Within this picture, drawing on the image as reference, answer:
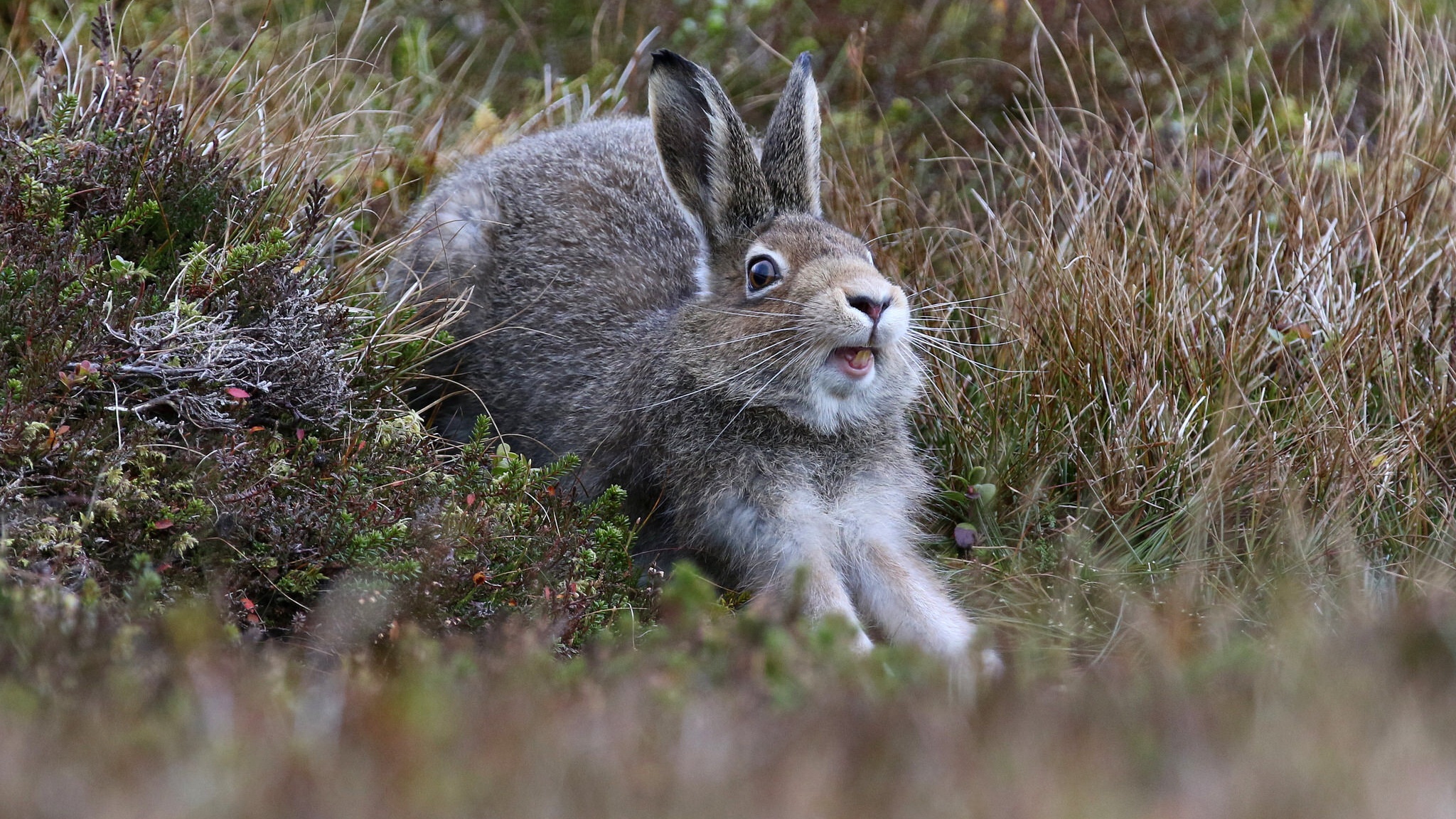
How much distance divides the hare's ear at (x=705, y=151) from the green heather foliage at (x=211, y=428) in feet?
4.05

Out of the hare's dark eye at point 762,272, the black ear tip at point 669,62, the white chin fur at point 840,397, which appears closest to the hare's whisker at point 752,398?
Answer: the white chin fur at point 840,397

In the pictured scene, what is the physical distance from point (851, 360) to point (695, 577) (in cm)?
197

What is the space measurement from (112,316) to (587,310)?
221 cm

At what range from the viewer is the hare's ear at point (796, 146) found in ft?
18.7

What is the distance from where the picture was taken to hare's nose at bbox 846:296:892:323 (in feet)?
16.8

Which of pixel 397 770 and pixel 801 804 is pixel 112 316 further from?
pixel 801 804

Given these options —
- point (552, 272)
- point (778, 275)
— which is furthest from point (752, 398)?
point (552, 272)

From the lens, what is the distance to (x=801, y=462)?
550 cm

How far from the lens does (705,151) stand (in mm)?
5734

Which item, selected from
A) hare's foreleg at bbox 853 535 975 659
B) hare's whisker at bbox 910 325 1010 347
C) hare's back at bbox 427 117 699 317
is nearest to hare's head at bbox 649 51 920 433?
hare's whisker at bbox 910 325 1010 347

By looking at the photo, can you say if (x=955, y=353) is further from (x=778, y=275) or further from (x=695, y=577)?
(x=695, y=577)

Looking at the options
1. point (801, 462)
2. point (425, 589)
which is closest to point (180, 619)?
point (425, 589)

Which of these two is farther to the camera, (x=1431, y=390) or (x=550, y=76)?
(x=550, y=76)

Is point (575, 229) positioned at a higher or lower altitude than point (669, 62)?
lower
